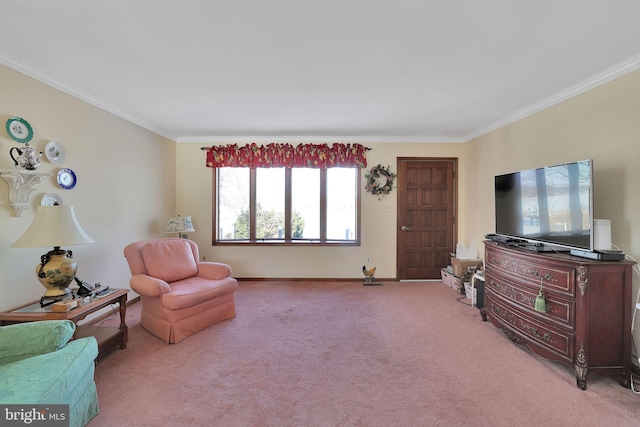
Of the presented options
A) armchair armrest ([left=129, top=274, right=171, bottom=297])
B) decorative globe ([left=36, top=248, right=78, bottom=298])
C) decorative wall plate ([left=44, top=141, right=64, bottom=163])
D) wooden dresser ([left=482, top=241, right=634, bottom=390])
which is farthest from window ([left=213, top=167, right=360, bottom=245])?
wooden dresser ([left=482, top=241, right=634, bottom=390])

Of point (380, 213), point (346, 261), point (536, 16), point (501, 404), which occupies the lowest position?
point (501, 404)

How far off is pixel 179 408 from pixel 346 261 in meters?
3.11

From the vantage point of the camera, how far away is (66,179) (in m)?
2.54

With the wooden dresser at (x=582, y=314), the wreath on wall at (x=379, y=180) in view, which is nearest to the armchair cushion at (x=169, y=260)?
the wreath on wall at (x=379, y=180)

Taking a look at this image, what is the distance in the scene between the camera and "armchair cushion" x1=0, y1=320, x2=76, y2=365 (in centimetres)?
145

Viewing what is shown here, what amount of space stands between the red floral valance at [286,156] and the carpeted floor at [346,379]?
7.97 feet

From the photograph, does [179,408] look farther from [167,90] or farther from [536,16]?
[536,16]

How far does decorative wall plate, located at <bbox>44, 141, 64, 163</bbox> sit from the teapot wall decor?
0.65ft

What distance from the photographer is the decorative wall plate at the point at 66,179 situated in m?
2.49

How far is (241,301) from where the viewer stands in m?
3.55

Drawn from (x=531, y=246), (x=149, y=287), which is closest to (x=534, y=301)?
(x=531, y=246)

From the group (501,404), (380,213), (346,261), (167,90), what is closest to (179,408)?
(501,404)

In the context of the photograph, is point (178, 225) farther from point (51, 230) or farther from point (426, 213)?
point (426, 213)

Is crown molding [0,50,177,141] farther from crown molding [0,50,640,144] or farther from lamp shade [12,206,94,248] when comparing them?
lamp shade [12,206,94,248]
